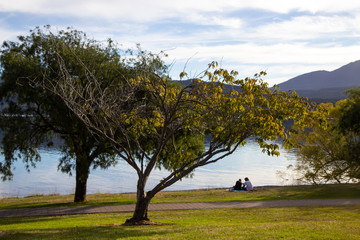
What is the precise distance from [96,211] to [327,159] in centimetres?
2142

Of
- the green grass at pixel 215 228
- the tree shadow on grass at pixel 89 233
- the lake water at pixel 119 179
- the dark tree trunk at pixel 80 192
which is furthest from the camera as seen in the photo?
the lake water at pixel 119 179

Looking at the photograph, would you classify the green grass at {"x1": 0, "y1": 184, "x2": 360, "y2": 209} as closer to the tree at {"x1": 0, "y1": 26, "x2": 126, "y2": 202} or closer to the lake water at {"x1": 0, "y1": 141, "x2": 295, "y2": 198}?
the tree at {"x1": 0, "y1": 26, "x2": 126, "y2": 202}

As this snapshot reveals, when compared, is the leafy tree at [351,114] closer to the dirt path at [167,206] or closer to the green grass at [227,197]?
the green grass at [227,197]

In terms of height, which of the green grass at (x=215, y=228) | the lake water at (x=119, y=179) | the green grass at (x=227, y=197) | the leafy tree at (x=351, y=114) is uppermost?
the leafy tree at (x=351, y=114)

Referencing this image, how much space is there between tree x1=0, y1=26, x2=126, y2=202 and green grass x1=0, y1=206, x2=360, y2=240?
474 centimetres

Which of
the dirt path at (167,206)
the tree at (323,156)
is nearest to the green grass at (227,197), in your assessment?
the dirt path at (167,206)

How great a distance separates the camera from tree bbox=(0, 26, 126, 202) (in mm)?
19234

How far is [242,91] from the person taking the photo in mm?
12477

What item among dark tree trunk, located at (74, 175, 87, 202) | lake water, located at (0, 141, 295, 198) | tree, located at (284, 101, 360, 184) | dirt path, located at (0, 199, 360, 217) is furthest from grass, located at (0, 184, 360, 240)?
lake water, located at (0, 141, 295, 198)

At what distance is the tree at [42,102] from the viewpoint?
19.2 meters

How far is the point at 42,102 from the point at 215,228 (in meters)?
11.9

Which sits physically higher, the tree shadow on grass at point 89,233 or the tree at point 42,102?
the tree at point 42,102

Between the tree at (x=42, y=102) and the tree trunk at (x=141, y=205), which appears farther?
the tree at (x=42, y=102)

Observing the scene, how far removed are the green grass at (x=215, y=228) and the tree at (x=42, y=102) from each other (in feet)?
15.6
